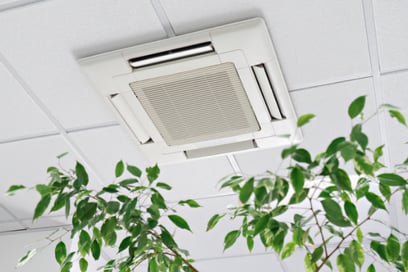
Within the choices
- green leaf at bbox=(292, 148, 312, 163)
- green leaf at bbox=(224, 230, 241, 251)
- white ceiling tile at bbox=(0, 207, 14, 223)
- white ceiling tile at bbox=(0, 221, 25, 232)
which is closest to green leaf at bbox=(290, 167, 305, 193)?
green leaf at bbox=(292, 148, 312, 163)

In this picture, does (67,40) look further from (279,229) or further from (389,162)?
(389,162)

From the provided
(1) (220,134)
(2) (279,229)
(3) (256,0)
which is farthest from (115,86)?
(2) (279,229)

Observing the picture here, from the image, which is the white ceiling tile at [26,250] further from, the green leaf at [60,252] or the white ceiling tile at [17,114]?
the green leaf at [60,252]

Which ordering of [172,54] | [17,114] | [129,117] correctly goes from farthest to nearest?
[17,114] < [129,117] < [172,54]

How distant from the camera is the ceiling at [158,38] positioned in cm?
201

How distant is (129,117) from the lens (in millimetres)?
2377

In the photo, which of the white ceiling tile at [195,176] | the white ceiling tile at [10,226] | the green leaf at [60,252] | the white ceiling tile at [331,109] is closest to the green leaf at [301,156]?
the green leaf at [60,252]

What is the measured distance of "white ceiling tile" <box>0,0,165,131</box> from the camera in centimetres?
202

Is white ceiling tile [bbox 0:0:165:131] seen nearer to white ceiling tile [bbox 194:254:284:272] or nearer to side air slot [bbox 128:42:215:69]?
side air slot [bbox 128:42:215:69]

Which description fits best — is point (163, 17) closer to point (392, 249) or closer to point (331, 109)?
point (331, 109)

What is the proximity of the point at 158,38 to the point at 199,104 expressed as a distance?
29cm

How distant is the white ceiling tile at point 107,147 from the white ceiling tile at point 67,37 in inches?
8.0

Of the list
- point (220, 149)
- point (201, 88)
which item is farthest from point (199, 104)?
point (220, 149)

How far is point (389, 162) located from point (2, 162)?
5.70 ft
